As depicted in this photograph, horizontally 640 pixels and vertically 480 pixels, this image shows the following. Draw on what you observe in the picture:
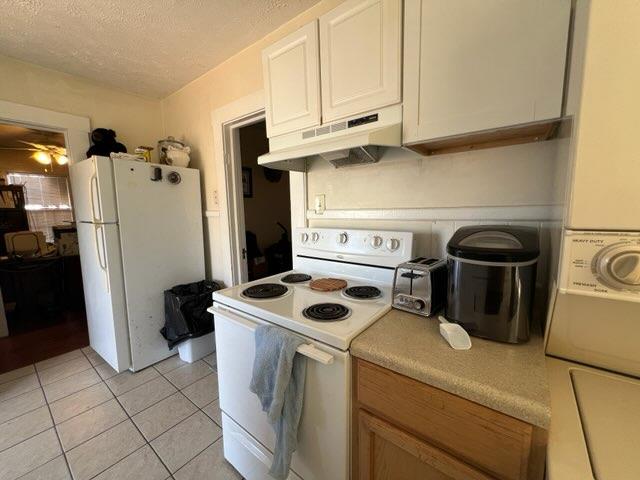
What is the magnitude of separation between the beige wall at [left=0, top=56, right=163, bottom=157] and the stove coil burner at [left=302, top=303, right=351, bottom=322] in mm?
2621

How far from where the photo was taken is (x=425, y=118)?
944 mm

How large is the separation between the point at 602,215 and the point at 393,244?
0.77 metres

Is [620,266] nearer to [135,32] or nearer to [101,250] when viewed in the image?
[135,32]

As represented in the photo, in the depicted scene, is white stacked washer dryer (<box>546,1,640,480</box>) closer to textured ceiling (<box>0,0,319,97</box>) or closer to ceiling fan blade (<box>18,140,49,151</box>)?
textured ceiling (<box>0,0,319,97</box>)

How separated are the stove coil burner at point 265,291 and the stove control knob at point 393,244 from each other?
54 cm

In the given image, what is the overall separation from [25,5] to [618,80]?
2.54 metres

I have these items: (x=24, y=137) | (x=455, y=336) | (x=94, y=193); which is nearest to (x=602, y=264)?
(x=455, y=336)

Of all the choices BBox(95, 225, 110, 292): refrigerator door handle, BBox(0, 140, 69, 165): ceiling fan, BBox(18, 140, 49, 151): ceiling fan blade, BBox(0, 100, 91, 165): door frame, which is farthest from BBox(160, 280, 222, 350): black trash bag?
BBox(18, 140, 49, 151): ceiling fan blade

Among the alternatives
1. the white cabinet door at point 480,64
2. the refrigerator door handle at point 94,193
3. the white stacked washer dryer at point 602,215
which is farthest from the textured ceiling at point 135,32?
the white stacked washer dryer at point 602,215

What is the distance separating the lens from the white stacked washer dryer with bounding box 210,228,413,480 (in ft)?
2.82

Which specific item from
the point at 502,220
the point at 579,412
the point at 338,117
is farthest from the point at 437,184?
the point at 579,412

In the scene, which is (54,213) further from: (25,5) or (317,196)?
(317,196)

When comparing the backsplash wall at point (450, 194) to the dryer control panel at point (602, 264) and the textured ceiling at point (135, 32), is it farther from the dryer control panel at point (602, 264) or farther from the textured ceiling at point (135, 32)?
the textured ceiling at point (135, 32)

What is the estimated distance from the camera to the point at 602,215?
532 millimetres
